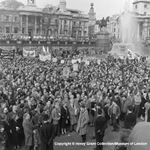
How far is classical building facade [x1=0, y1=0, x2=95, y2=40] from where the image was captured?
77219 millimetres

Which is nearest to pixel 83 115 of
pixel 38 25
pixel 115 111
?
pixel 115 111

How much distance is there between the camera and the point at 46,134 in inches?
344

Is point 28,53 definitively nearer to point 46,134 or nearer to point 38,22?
point 46,134

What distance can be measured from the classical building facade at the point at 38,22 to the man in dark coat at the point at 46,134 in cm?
6288

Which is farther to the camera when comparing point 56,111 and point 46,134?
point 56,111

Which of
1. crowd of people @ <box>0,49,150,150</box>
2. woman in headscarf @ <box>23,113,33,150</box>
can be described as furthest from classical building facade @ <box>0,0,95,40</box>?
woman in headscarf @ <box>23,113,33,150</box>

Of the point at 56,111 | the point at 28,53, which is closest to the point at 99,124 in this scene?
the point at 56,111

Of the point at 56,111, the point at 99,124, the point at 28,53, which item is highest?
the point at 28,53

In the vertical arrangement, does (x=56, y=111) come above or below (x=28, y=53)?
below

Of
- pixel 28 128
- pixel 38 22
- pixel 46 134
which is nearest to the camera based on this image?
pixel 46 134

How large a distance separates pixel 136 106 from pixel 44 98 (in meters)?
4.44

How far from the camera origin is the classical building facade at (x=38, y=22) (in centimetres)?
7722

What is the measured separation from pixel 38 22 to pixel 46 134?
7458cm

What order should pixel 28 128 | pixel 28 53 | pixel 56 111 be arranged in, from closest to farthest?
pixel 28 128, pixel 56 111, pixel 28 53
